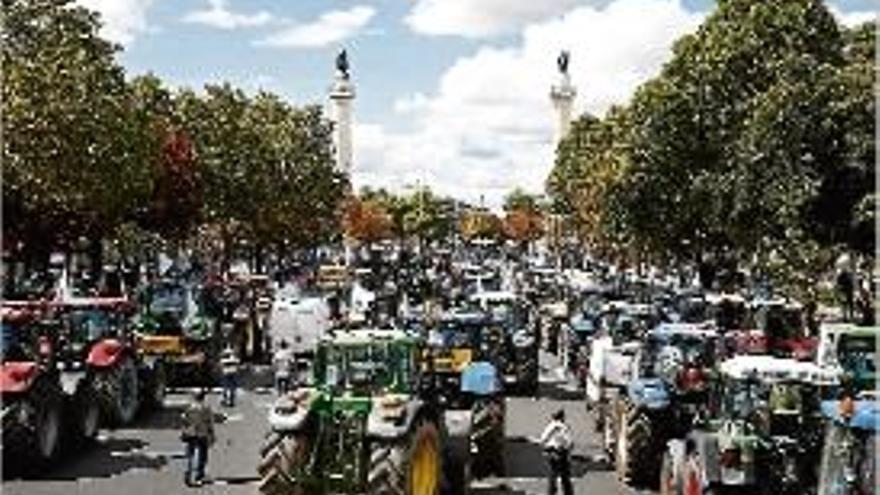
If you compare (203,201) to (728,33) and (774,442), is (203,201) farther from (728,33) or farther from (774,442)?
(774,442)

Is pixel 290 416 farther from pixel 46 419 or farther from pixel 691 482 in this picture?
pixel 46 419

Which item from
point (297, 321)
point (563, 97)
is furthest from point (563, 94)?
point (297, 321)

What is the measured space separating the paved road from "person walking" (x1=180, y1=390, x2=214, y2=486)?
20 cm

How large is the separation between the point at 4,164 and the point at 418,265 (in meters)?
49.2

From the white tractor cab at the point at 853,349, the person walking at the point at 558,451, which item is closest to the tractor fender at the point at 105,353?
the person walking at the point at 558,451

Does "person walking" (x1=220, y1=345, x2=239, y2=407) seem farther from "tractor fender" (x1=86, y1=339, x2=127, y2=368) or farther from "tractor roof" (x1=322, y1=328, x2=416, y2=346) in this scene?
"tractor roof" (x1=322, y1=328, x2=416, y2=346)

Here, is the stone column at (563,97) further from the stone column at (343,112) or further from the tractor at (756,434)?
the tractor at (756,434)

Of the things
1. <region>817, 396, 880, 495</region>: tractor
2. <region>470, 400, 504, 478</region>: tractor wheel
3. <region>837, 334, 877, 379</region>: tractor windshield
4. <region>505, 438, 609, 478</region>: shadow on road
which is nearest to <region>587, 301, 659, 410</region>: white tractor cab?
<region>505, 438, 609, 478</region>: shadow on road

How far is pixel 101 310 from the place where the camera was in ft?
86.7

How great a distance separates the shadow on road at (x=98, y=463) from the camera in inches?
826

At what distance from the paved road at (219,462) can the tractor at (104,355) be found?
41 cm

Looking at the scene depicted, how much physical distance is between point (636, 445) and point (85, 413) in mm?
8460

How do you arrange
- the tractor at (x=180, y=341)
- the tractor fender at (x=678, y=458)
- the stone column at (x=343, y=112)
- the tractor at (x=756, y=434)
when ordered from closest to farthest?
1. the tractor at (x=756, y=434)
2. the tractor fender at (x=678, y=458)
3. the tractor at (x=180, y=341)
4. the stone column at (x=343, y=112)

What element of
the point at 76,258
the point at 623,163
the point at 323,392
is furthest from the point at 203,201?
the point at 323,392
